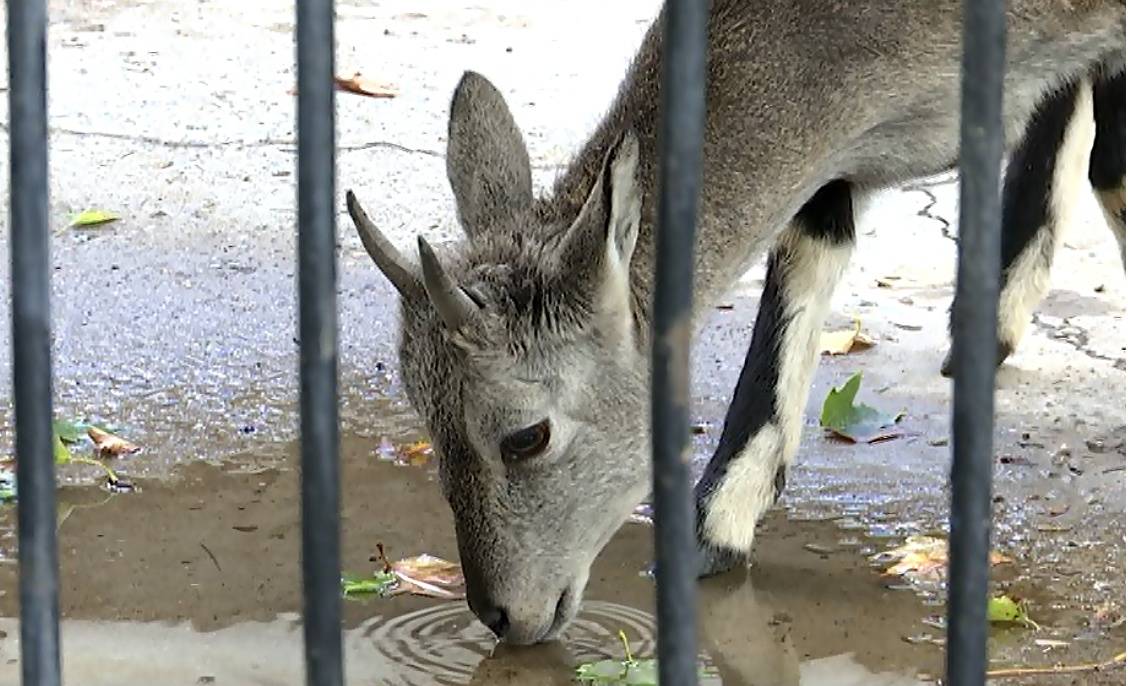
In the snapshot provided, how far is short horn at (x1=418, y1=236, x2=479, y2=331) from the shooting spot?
3.61m

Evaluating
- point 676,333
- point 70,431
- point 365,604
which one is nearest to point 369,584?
point 365,604

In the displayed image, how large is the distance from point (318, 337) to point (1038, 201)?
4.24 metres

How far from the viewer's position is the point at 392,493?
199 inches

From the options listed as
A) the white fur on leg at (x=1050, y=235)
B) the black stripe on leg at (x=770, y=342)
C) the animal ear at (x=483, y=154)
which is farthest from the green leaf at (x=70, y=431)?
the white fur on leg at (x=1050, y=235)

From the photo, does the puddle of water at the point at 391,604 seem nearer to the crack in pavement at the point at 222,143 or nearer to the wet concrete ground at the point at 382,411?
the wet concrete ground at the point at 382,411

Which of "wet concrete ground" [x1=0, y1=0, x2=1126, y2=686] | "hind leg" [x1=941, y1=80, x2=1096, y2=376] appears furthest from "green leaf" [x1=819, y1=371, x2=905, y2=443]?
"hind leg" [x1=941, y1=80, x2=1096, y2=376]

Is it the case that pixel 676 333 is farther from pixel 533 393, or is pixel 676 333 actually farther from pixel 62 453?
pixel 62 453

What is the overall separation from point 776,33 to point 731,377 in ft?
5.46

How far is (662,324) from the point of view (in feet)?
5.59

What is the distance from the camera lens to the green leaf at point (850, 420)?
539 centimetres

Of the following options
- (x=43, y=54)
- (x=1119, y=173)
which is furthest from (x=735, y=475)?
(x=43, y=54)

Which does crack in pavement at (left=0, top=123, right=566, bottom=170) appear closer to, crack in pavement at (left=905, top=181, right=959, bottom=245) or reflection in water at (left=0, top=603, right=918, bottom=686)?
crack in pavement at (left=905, top=181, right=959, bottom=245)

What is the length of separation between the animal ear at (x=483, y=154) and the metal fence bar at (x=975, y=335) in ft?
8.76

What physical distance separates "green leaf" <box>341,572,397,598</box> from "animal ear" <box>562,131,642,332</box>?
0.92 m
